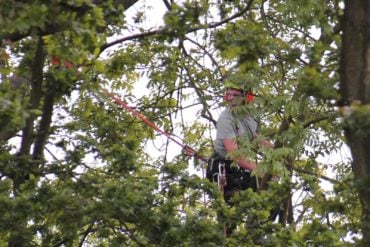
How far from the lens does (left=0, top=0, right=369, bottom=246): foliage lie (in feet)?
18.7

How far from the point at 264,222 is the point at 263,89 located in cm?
205

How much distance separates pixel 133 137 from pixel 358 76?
2850mm

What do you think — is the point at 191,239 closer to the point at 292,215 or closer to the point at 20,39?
the point at 20,39

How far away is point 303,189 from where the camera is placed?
7629 millimetres

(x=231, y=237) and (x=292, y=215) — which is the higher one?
(x=292, y=215)

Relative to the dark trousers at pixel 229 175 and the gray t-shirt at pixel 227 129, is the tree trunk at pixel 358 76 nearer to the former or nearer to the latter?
the gray t-shirt at pixel 227 129

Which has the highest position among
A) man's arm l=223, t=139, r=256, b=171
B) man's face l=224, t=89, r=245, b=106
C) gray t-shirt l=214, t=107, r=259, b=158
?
man's face l=224, t=89, r=245, b=106

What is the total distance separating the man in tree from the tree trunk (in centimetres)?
329

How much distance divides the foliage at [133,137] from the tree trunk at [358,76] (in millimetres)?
99

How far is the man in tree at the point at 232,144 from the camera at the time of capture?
8648 mm

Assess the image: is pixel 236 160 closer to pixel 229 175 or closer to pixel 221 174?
pixel 221 174

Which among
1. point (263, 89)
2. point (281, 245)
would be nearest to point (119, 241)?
point (281, 245)

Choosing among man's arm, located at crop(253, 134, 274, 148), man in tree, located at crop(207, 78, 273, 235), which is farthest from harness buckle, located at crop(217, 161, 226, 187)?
man's arm, located at crop(253, 134, 274, 148)

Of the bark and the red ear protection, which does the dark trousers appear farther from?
the bark
